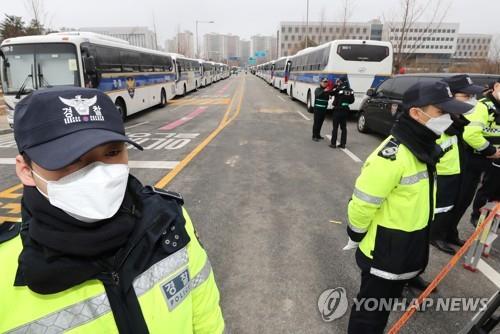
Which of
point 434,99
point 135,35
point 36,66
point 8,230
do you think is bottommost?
point 8,230

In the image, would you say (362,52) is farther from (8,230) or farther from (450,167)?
(8,230)

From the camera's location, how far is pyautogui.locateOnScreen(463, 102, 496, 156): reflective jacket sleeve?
3.60 metres

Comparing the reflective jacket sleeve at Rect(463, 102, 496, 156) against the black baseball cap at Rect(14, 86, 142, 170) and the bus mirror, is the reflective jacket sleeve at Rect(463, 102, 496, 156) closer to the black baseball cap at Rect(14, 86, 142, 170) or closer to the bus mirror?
the black baseball cap at Rect(14, 86, 142, 170)

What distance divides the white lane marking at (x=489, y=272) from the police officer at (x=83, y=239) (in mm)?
3440

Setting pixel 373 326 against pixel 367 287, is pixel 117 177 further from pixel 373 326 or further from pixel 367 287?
pixel 373 326

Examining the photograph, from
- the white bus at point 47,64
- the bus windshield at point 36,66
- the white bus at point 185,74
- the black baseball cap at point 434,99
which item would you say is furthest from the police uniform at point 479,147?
the white bus at point 185,74

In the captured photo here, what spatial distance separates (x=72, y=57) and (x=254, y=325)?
9974mm

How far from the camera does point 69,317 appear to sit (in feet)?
3.22

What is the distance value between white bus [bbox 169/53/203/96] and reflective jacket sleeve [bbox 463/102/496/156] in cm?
2118

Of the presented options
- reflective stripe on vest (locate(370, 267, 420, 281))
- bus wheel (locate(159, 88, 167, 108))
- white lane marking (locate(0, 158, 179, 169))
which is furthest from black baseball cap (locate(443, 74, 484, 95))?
bus wheel (locate(159, 88, 167, 108))

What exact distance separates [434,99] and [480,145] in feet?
6.52

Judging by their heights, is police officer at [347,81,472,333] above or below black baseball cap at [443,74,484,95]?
below

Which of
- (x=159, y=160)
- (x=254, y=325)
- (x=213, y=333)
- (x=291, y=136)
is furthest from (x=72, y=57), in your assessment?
(x=213, y=333)

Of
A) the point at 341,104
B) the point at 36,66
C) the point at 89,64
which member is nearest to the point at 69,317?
the point at 341,104
